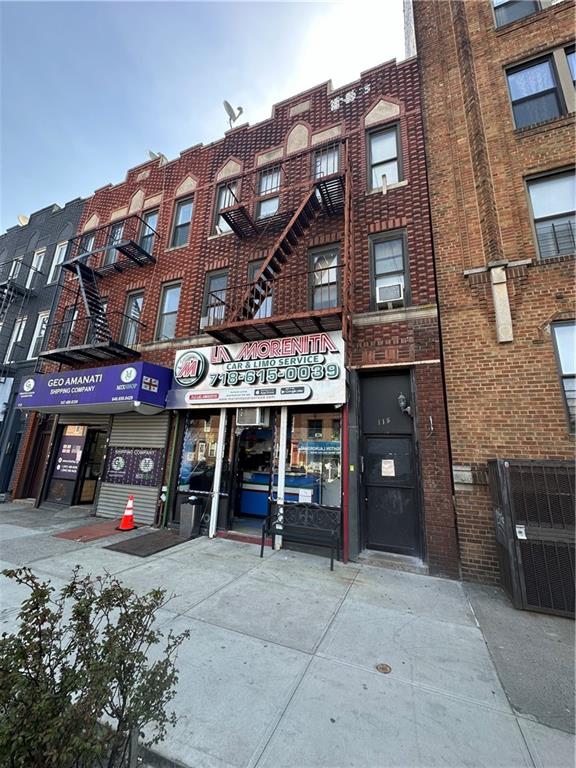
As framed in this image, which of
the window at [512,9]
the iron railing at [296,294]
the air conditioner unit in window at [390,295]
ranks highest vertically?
the window at [512,9]

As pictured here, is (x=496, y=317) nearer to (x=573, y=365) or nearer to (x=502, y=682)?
(x=573, y=365)

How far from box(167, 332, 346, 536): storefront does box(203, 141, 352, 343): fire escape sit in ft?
1.27

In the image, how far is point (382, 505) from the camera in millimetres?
6988

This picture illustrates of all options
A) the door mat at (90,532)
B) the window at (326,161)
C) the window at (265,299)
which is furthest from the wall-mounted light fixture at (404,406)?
the door mat at (90,532)

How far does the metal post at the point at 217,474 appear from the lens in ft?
27.2

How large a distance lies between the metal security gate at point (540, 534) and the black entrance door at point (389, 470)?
186 centimetres

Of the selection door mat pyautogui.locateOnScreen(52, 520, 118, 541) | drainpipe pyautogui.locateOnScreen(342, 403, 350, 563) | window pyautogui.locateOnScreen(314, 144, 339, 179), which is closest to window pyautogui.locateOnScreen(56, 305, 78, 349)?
door mat pyautogui.locateOnScreen(52, 520, 118, 541)

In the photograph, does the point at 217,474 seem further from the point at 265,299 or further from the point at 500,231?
the point at 500,231

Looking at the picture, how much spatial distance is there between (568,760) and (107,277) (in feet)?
49.6

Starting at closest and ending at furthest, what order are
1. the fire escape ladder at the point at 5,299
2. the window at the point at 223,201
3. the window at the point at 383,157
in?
the window at the point at 383,157 → the window at the point at 223,201 → the fire escape ladder at the point at 5,299

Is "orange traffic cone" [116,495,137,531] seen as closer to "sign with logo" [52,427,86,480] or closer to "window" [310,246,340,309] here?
"sign with logo" [52,427,86,480]

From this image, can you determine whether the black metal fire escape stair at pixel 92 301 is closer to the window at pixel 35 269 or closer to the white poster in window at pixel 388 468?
the window at pixel 35 269

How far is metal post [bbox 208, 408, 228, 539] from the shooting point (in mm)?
8281

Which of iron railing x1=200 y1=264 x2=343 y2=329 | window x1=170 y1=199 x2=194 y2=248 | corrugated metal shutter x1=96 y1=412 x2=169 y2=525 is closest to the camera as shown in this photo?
iron railing x1=200 y1=264 x2=343 y2=329
